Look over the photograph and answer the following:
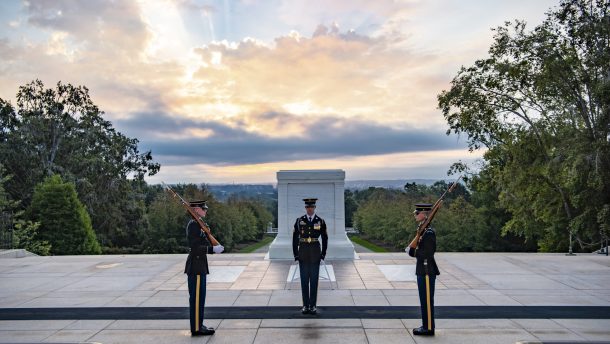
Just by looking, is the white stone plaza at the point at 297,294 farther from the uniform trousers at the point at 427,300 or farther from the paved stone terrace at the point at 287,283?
the uniform trousers at the point at 427,300

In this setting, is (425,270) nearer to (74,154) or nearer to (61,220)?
(61,220)

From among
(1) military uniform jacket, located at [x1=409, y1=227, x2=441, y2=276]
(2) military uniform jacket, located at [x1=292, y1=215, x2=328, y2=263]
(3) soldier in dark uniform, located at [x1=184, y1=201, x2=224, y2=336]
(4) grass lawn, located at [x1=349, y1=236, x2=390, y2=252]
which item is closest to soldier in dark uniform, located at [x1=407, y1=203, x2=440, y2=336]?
(1) military uniform jacket, located at [x1=409, y1=227, x2=441, y2=276]

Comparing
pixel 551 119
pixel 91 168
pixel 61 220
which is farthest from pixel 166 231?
pixel 551 119

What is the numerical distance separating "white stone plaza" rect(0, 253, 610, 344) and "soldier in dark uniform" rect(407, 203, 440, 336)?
22cm

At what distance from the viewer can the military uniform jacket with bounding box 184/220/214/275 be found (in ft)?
20.7

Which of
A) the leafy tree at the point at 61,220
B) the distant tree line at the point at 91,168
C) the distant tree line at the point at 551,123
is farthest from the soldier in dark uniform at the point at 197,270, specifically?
the distant tree line at the point at 91,168

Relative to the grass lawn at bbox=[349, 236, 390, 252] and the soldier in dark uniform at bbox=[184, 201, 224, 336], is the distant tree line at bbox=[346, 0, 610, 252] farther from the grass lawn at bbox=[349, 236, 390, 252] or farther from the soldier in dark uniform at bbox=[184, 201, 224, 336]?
the grass lawn at bbox=[349, 236, 390, 252]

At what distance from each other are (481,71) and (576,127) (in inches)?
176

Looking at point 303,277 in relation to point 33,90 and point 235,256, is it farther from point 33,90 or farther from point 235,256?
point 33,90

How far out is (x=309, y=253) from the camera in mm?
7277

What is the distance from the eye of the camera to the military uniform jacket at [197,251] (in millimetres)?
6316

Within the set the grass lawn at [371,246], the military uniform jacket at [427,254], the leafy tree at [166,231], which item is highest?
the military uniform jacket at [427,254]

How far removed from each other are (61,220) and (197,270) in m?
19.9

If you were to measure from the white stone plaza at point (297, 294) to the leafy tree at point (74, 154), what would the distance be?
21.5m
